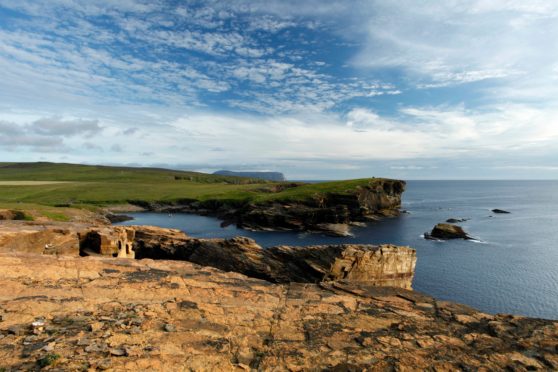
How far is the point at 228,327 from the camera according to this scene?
49.5 feet

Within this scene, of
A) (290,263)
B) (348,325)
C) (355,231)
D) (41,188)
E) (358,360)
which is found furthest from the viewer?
(41,188)

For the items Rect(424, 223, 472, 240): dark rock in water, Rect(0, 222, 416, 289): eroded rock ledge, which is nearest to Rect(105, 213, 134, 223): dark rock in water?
Rect(0, 222, 416, 289): eroded rock ledge

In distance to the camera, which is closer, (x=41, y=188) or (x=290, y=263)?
(x=290, y=263)

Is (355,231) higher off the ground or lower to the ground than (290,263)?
lower

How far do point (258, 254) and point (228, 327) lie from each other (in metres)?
28.1

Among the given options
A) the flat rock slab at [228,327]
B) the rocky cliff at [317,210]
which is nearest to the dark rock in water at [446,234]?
the rocky cliff at [317,210]

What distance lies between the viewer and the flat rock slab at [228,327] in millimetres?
12297

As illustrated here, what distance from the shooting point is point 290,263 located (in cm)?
4259

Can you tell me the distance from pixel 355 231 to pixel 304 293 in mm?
88547

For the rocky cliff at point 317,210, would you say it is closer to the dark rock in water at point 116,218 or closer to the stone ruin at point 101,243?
the dark rock in water at point 116,218

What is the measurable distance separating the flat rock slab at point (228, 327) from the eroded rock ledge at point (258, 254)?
13029mm

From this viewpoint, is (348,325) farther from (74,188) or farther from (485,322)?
(74,188)

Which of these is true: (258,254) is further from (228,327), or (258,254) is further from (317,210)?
(317,210)

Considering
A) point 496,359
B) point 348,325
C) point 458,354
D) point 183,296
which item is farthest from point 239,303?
point 496,359
